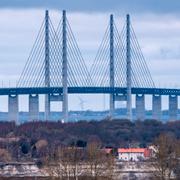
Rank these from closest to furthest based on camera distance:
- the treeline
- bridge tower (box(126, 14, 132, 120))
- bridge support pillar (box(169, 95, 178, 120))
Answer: the treeline, bridge tower (box(126, 14, 132, 120)), bridge support pillar (box(169, 95, 178, 120))

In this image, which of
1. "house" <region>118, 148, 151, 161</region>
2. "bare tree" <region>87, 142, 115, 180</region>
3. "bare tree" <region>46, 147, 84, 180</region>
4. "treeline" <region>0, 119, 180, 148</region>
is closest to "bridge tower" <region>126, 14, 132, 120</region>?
"treeline" <region>0, 119, 180, 148</region>

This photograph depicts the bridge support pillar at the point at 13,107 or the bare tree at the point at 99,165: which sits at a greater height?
the bridge support pillar at the point at 13,107

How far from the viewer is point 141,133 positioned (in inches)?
2340

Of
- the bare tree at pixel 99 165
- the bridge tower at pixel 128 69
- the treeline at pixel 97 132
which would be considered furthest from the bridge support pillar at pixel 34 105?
the bare tree at pixel 99 165

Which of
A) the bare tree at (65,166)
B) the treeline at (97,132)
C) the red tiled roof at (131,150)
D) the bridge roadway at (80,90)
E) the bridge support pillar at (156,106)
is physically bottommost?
the bare tree at (65,166)

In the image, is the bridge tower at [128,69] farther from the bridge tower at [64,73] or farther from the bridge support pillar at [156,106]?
the bridge tower at [64,73]

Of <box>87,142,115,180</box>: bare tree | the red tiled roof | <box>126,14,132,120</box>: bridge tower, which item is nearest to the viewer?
<box>87,142,115,180</box>: bare tree

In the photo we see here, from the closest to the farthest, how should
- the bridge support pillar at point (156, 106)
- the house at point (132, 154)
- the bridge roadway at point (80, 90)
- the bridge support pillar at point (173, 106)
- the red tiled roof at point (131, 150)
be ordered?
the house at point (132, 154)
the red tiled roof at point (131, 150)
the bridge roadway at point (80, 90)
the bridge support pillar at point (156, 106)
the bridge support pillar at point (173, 106)

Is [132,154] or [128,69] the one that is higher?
[128,69]

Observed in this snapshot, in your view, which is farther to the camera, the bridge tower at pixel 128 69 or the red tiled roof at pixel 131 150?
the bridge tower at pixel 128 69

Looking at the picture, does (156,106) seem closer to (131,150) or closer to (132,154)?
(131,150)

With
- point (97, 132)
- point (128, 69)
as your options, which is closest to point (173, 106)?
point (128, 69)

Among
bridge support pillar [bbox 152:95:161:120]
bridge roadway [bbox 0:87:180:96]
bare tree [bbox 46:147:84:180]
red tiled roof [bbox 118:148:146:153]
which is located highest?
bridge roadway [bbox 0:87:180:96]

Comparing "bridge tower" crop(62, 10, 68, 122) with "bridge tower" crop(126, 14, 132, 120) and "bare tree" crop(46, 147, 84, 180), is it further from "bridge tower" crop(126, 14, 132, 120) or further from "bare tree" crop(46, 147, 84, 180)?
"bare tree" crop(46, 147, 84, 180)
